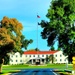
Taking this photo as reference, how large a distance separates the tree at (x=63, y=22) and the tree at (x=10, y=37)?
6.97m

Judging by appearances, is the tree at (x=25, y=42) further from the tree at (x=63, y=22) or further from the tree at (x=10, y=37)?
the tree at (x=63, y=22)

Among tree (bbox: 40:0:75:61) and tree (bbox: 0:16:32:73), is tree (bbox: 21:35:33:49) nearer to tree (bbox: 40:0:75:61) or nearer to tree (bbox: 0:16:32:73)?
tree (bbox: 0:16:32:73)

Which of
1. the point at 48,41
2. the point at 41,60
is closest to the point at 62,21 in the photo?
the point at 48,41

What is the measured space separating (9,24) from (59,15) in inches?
419

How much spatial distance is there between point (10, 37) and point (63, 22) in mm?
10665

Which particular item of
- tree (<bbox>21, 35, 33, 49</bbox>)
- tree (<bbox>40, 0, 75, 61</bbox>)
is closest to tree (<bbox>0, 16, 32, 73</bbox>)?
tree (<bbox>21, 35, 33, 49</bbox>)

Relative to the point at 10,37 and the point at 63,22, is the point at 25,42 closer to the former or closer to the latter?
the point at 10,37

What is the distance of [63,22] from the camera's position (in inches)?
2286

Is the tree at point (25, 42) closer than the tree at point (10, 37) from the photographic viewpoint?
No

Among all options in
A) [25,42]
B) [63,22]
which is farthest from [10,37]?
[63,22]

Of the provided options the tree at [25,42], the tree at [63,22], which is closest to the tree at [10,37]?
the tree at [25,42]

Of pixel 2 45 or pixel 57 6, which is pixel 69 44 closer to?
pixel 57 6

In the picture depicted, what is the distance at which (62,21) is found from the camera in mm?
58344

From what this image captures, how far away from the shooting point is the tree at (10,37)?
194ft
